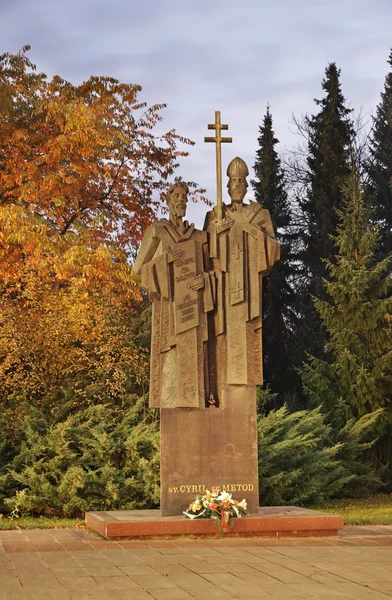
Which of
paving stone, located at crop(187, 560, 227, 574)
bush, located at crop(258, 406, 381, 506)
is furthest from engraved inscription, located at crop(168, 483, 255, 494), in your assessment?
bush, located at crop(258, 406, 381, 506)

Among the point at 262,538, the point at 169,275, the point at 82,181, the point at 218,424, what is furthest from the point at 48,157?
the point at 262,538

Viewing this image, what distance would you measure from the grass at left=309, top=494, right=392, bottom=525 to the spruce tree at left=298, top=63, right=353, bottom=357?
10.1m

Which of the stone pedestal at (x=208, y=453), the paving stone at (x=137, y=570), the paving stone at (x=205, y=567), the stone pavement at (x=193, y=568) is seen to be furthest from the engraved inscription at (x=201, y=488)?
the paving stone at (x=137, y=570)

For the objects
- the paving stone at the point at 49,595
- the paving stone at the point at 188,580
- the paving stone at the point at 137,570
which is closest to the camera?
the paving stone at the point at 49,595

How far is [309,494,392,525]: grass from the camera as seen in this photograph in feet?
40.7

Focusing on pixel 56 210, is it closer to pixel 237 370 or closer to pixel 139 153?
pixel 139 153

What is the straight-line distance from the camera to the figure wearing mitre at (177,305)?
10.8 meters

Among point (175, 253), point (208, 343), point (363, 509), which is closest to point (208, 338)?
point (208, 343)

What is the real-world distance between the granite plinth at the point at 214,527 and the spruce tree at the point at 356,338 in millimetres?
11461

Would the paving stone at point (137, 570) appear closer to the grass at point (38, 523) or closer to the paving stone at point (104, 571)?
the paving stone at point (104, 571)

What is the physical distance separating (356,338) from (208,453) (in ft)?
40.2

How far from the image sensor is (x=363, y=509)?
15.8 meters

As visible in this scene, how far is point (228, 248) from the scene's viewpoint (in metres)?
11.1

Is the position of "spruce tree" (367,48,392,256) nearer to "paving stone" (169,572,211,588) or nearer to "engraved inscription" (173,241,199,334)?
"engraved inscription" (173,241,199,334)
